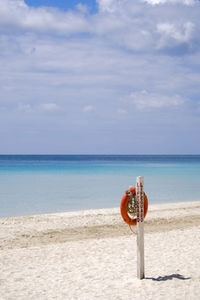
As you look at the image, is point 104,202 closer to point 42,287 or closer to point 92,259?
point 92,259

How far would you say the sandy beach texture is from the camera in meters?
4.67

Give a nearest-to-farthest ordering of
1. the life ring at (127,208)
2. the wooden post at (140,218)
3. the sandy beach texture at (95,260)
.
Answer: the sandy beach texture at (95,260) < the wooden post at (140,218) < the life ring at (127,208)

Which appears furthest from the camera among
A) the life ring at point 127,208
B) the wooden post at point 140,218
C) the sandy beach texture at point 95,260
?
the life ring at point 127,208

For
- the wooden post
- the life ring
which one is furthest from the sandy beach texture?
the life ring

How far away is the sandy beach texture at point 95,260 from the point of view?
467 cm

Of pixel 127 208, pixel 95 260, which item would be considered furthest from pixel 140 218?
pixel 95 260

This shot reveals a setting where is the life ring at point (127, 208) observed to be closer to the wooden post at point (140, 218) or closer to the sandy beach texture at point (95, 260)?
the wooden post at point (140, 218)

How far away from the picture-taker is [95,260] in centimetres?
612

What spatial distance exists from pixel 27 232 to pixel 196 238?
12.9 ft

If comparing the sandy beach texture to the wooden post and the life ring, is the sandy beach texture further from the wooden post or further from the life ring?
the life ring

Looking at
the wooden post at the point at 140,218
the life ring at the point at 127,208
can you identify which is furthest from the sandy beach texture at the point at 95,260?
the life ring at the point at 127,208

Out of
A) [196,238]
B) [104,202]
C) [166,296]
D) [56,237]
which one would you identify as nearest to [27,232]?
[56,237]

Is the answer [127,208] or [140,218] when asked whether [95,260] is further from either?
[140,218]

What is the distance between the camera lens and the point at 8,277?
5289mm
